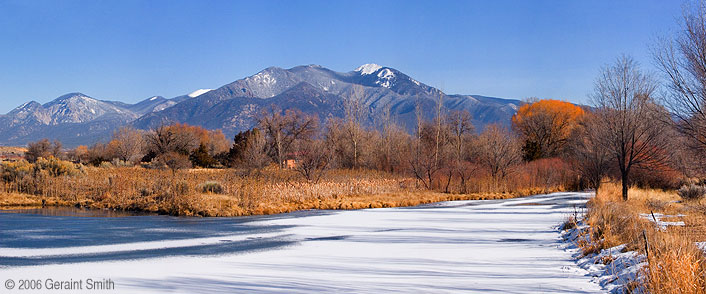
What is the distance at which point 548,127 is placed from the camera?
68000mm

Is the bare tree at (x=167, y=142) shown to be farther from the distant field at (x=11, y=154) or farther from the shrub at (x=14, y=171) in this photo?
the shrub at (x=14, y=171)

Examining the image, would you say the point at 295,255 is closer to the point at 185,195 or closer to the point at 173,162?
the point at 185,195

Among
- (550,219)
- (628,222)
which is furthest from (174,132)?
(628,222)

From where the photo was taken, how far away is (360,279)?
31.6 ft

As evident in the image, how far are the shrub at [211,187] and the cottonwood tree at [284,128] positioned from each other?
88.7ft

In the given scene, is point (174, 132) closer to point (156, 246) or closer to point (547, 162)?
point (547, 162)

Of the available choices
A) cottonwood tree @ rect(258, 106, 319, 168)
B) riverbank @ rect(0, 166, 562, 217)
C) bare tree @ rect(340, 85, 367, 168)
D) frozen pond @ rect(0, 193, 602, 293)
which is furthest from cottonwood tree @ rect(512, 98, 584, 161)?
frozen pond @ rect(0, 193, 602, 293)

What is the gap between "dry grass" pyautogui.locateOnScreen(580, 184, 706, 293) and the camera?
6.99 metres

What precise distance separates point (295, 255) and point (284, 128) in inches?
2056

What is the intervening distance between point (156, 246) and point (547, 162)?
42.1 meters

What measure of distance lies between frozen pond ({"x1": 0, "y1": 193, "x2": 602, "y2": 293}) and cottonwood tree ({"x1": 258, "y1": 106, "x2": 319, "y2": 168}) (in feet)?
128

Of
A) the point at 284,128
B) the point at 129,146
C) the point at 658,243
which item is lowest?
the point at 658,243

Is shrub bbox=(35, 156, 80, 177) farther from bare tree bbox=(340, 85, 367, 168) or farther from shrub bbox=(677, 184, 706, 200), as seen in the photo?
shrub bbox=(677, 184, 706, 200)

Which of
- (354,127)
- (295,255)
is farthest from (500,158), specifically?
(295,255)
